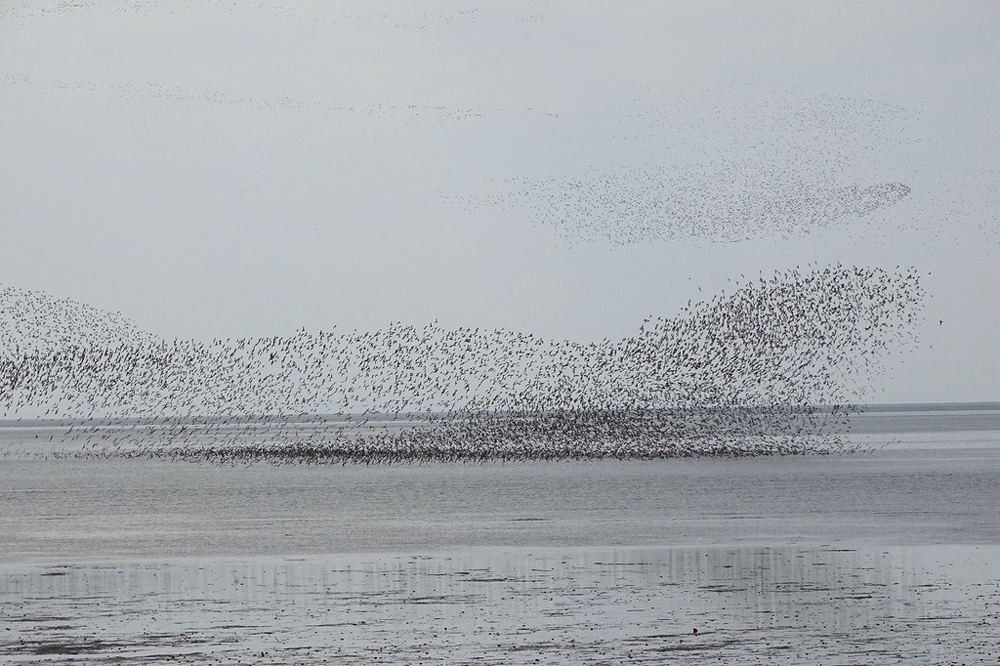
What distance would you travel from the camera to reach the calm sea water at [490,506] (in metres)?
17.1

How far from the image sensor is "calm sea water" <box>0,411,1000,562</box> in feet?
56.2

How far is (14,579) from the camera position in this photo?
1359 cm

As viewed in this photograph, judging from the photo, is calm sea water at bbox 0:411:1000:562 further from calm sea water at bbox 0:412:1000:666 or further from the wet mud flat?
the wet mud flat

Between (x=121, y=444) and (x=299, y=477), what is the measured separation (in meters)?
30.1

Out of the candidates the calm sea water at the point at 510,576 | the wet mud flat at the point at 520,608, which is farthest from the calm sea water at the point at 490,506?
the wet mud flat at the point at 520,608

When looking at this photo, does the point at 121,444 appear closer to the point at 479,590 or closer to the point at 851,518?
the point at 851,518

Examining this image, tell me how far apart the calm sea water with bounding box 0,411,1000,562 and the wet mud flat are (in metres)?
1.94

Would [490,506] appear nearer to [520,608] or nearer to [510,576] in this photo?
[510,576]

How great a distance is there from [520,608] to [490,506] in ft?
39.5

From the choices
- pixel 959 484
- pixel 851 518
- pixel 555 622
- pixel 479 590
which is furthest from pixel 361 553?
pixel 959 484

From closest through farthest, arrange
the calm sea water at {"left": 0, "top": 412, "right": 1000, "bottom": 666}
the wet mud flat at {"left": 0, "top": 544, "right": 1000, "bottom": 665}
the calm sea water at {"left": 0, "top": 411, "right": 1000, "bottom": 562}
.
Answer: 1. the wet mud flat at {"left": 0, "top": 544, "right": 1000, "bottom": 665}
2. the calm sea water at {"left": 0, "top": 412, "right": 1000, "bottom": 666}
3. the calm sea water at {"left": 0, "top": 411, "right": 1000, "bottom": 562}

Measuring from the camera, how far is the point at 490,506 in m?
23.2

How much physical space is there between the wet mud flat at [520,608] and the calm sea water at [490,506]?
6.37 feet

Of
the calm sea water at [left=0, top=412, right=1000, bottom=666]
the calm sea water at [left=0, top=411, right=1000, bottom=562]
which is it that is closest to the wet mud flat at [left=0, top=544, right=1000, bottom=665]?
the calm sea water at [left=0, top=412, right=1000, bottom=666]
